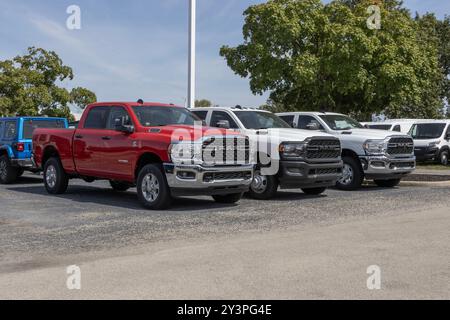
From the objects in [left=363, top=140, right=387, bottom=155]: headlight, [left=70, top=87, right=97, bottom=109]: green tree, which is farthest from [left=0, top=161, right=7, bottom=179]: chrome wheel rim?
[left=70, top=87, right=97, bottom=109]: green tree

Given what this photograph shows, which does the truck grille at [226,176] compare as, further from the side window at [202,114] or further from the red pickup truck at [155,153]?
the side window at [202,114]

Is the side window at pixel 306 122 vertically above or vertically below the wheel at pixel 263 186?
above

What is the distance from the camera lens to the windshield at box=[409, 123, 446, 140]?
25.3 metres

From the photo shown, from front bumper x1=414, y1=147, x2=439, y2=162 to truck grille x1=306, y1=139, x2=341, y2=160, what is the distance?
13.2 meters

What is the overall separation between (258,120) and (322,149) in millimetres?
1712

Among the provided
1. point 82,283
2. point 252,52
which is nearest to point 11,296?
point 82,283

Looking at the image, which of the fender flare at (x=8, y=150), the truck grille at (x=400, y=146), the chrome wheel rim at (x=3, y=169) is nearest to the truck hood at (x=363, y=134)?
the truck grille at (x=400, y=146)

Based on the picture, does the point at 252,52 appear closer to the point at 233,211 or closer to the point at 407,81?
the point at 407,81

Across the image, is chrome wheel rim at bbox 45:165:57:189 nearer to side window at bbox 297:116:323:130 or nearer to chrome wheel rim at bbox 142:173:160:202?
chrome wheel rim at bbox 142:173:160:202

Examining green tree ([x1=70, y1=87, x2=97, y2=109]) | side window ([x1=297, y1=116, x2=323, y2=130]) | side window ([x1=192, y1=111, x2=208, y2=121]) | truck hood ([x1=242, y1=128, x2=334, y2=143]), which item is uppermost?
green tree ([x1=70, y1=87, x2=97, y2=109])

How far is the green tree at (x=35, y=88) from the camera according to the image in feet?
118

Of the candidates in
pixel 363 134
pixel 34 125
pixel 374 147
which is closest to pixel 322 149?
pixel 374 147

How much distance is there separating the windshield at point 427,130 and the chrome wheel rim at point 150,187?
17.5m

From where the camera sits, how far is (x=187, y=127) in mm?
11172
